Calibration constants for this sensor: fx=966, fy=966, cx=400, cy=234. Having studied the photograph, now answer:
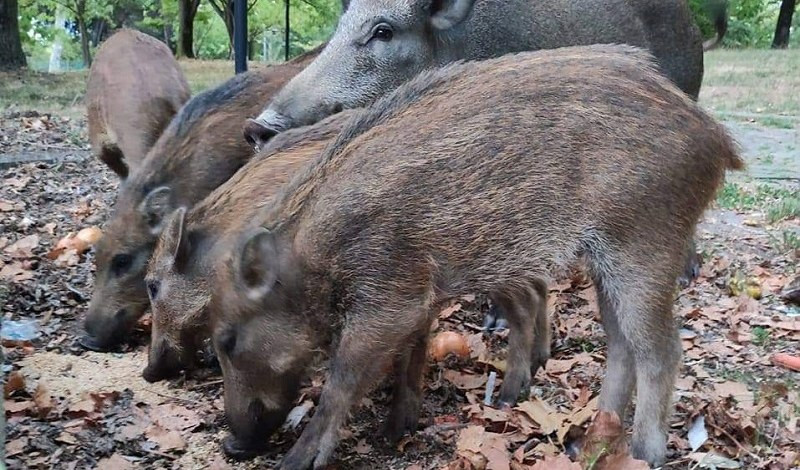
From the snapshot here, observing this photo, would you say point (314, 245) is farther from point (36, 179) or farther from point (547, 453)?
point (36, 179)

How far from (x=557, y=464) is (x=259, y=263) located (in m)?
1.17

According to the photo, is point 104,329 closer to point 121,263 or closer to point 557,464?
point 121,263

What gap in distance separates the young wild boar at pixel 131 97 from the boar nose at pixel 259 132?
5.07 feet

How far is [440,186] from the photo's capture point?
323cm

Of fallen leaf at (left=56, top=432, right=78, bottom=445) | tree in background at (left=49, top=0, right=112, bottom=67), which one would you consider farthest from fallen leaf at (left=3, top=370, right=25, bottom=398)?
tree in background at (left=49, top=0, right=112, bottom=67)

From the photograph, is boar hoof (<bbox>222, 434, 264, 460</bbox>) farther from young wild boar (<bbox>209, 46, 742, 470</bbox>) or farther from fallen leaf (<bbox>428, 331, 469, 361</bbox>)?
fallen leaf (<bbox>428, 331, 469, 361</bbox>)

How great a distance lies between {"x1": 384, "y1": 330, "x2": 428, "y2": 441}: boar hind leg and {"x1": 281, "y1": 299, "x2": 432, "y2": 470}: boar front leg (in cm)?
26

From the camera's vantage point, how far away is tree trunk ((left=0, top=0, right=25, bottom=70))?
48.9 ft

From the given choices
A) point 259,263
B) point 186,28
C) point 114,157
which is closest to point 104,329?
point 259,263

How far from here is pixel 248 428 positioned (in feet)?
11.0

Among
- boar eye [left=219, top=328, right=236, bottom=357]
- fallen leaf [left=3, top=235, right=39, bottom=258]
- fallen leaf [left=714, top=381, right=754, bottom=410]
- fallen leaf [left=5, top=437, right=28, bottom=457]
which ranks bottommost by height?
fallen leaf [left=3, top=235, right=39, bottom=258]

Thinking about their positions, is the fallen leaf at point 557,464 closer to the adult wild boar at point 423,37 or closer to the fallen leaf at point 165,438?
the fallen leaf at point 165,438

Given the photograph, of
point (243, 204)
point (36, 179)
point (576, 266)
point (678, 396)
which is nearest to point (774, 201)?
point (678, 396)

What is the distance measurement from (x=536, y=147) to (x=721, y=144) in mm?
643
